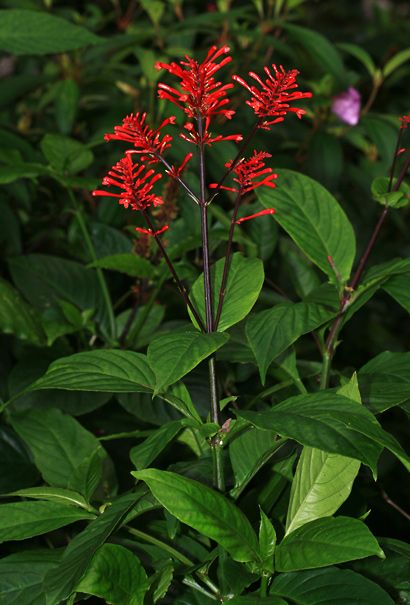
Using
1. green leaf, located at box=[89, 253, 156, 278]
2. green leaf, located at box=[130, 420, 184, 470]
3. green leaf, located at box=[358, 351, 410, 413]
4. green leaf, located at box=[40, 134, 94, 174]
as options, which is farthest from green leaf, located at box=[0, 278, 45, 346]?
green leaf, located at box=[358, 351, 410, 413]

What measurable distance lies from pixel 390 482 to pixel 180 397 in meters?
0.88

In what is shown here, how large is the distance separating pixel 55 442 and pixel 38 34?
767 mm

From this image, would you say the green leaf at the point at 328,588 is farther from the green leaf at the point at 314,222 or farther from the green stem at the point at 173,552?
the green leaf at the point at 314,222

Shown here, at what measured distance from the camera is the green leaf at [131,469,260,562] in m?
0.80

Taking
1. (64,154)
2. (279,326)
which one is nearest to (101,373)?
(279,326)

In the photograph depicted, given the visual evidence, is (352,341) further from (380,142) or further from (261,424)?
(261,424)

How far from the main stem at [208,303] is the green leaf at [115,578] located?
0.12 m

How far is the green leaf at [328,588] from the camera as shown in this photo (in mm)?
824

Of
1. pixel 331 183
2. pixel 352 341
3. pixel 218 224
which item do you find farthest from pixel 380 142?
pixel 352 341

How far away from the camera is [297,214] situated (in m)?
1.11

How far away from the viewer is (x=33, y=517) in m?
0.91

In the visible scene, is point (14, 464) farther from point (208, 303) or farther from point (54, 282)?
point (208, 303)

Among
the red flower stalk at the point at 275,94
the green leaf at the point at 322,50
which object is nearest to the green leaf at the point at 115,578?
the red flower stalk at the point at 275,94

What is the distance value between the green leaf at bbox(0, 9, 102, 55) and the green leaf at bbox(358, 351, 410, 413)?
769 millimetres
